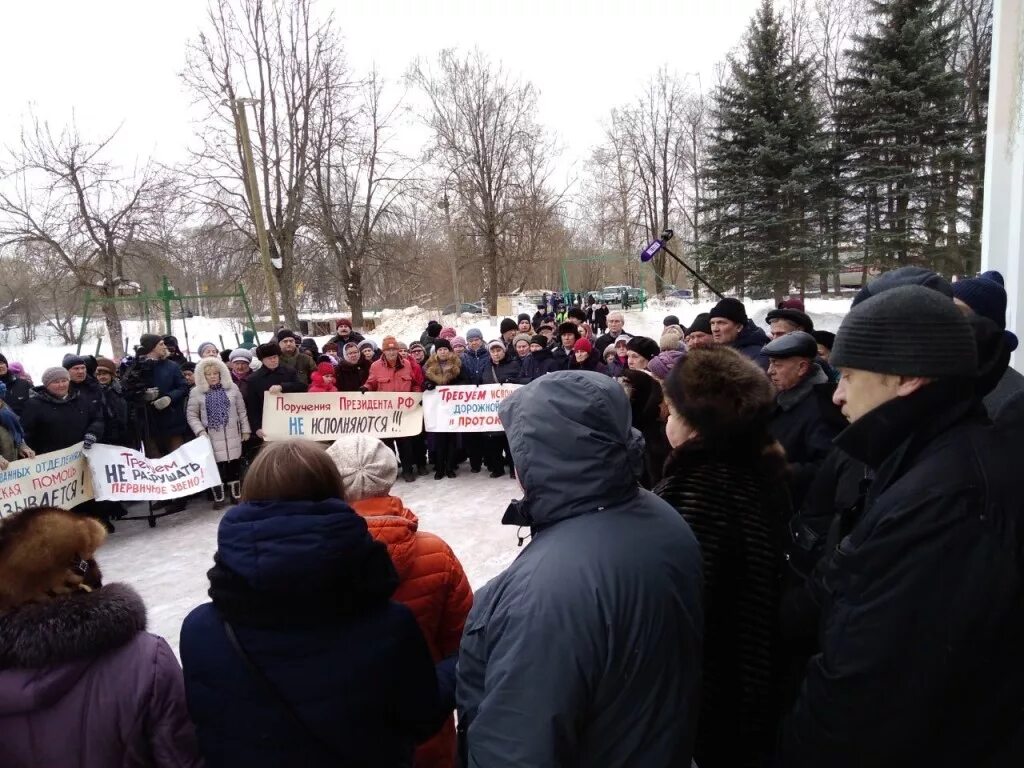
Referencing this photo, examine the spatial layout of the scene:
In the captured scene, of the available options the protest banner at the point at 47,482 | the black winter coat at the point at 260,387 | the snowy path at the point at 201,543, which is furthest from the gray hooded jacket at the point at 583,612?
the black winter coat at the point at 260,387

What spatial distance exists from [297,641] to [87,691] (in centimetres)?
64

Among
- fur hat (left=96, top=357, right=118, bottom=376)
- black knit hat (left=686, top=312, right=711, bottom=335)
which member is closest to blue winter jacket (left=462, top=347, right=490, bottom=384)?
black knit hat (left=686, top=312, right=711, bottom=335)

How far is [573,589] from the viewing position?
1.30 metres

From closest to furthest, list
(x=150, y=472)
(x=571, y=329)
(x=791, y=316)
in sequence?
(x=791, y=316), (x=150, y=472), (x=571, y=329)

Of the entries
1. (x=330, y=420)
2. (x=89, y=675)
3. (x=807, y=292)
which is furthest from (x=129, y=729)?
(x=807, y=292)

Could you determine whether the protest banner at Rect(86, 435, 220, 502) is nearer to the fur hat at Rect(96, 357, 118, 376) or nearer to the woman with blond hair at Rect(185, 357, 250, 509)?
the woman with blond hair at Rect(185, 357, 250, 509)

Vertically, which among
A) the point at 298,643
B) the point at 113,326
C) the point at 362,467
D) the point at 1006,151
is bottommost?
the point at 298,643

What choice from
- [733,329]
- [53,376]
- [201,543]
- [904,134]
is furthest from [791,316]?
[904,134]

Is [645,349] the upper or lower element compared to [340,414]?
upper

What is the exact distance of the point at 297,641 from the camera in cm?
158

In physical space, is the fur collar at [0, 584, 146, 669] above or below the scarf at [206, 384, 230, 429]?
above

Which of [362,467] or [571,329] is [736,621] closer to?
[362,467]

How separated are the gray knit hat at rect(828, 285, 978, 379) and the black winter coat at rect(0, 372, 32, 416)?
7.82 m

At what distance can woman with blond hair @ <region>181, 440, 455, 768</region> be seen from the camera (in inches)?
61.7
